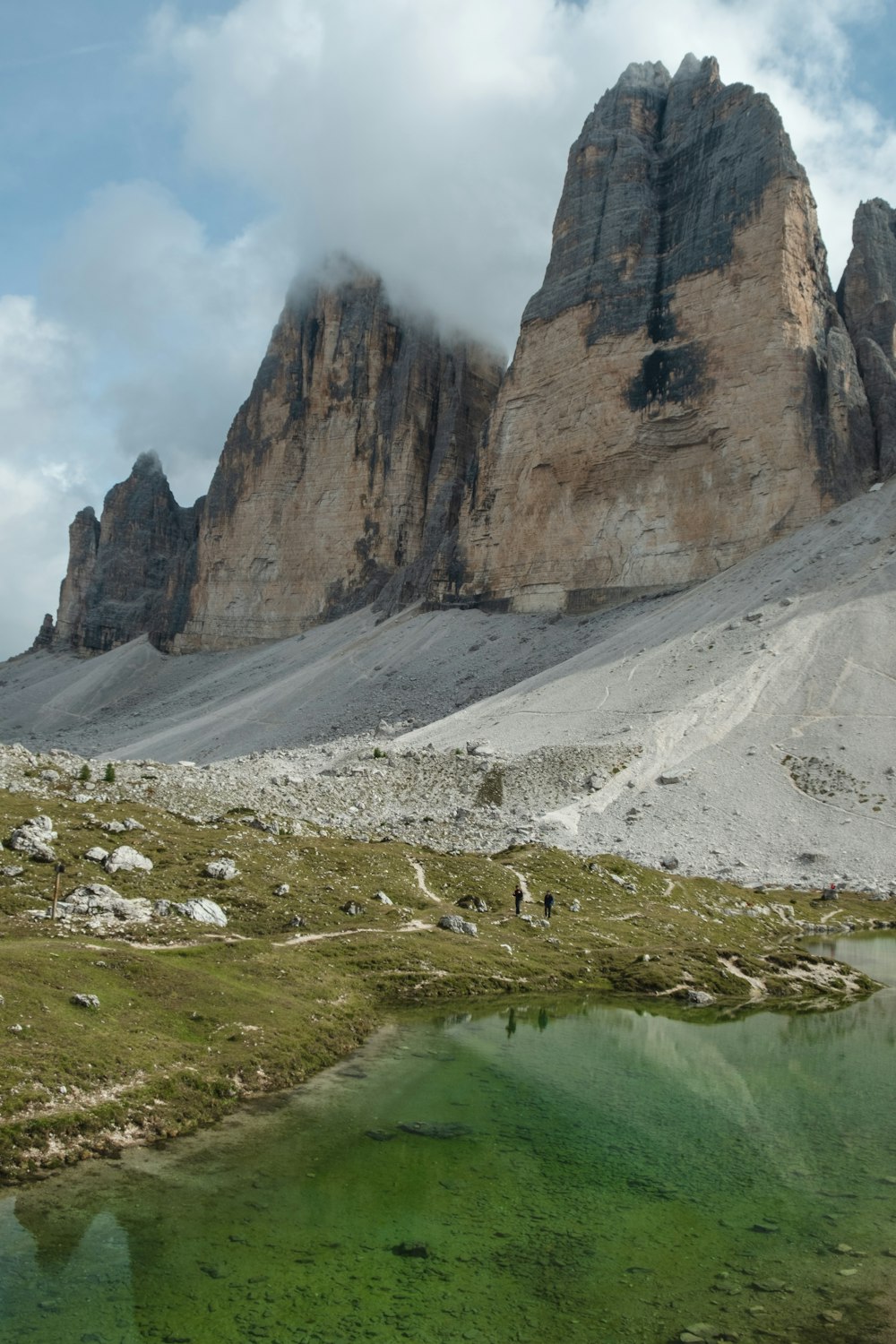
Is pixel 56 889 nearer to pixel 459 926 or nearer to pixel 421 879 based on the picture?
pixel 459 926

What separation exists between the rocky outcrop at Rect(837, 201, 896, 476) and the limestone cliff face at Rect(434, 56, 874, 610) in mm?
2594

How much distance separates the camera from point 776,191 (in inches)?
2726

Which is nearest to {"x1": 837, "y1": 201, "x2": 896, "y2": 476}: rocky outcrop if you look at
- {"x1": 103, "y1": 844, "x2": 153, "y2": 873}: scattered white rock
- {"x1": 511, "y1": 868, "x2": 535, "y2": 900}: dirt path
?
{"x1": 511, "y1": 868, "x2": 535, "y2": 900}: dirt path

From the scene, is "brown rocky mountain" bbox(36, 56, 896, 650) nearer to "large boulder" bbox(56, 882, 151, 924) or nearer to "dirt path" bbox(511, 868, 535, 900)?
"dirt path" bbox(511, 868, 535, 900)

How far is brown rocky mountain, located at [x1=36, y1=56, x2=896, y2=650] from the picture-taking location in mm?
66688

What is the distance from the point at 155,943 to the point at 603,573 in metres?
58.7

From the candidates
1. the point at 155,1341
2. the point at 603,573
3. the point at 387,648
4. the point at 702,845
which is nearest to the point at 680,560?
the point at 603,573

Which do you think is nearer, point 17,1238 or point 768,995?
point 17,1238

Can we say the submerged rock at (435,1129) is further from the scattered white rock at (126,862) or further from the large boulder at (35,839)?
the large boulder at (35,839)

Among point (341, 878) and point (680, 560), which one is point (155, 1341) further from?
point (680, 560)

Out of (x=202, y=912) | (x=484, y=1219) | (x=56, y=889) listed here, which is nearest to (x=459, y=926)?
(x=202, y=912)

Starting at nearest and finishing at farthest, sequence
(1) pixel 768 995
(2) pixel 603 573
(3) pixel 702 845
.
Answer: (1) pixel 768 995 → (3) pixel 702 845 → (2) pixel 603 573

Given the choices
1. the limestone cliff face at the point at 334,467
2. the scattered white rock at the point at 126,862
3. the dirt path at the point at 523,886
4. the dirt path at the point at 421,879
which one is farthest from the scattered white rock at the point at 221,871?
the limestone cliff face at the point at 334,467

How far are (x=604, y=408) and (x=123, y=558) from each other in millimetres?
84324
